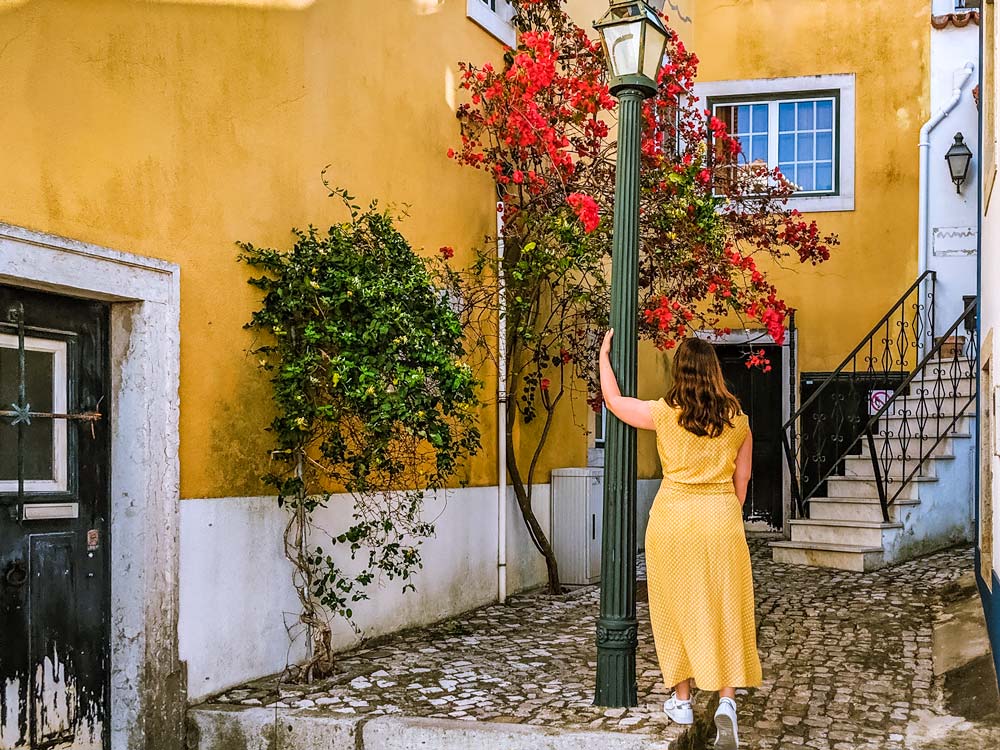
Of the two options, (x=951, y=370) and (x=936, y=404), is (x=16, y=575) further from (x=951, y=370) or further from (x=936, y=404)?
(x=951, y=370)

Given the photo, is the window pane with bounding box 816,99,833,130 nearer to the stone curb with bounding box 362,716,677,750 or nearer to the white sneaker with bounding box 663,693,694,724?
the white sneaker with bounding box 663,693,694,724

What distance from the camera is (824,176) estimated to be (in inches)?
516

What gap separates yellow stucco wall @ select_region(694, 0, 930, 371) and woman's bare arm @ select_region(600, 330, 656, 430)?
27.3 ft

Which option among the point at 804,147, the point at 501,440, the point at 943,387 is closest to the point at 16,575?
the point at 501,440

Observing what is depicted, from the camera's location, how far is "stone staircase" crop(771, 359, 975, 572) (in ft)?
32.6

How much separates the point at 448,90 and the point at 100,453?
4067mm

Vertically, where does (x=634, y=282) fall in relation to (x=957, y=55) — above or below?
below

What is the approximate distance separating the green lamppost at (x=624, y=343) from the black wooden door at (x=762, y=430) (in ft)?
27.4

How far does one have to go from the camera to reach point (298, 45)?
6.07m

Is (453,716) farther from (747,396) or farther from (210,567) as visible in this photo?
(747,396)

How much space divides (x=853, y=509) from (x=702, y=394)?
6008mm

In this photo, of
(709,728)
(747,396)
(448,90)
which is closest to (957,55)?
(747,396)

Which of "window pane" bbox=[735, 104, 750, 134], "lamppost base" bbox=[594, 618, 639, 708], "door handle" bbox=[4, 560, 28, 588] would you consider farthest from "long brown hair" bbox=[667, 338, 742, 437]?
"window pane" bbox=[735, 104, 750, 134]

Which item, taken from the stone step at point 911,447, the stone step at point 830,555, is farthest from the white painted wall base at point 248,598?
the stone step at point 911,447
